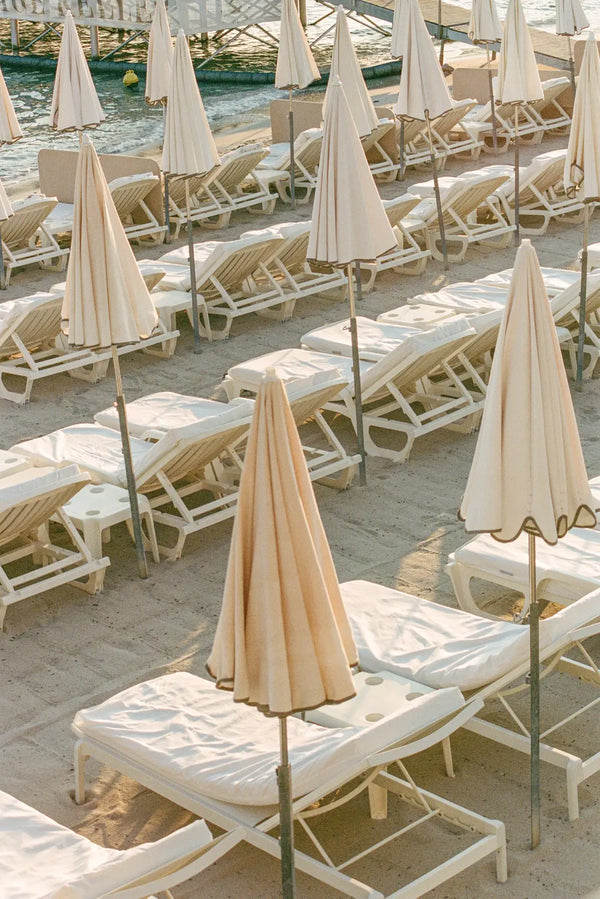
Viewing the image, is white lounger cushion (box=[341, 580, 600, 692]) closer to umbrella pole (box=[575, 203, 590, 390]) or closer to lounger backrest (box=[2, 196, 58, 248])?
umbrella pole (box=[575, 203, 590, 390])

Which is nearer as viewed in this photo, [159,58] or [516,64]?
[516,64]

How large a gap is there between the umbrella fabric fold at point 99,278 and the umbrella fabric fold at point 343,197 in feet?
3.83

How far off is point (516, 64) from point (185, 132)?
3.61 metres

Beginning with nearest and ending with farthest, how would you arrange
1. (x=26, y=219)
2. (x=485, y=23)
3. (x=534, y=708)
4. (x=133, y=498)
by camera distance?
(x=534, y=708), (x=133, y=498), (x=26, y=219), (x=485, y=23)

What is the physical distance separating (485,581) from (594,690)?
3.43 feet

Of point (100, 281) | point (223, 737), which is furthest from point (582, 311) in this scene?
point (223, 737)

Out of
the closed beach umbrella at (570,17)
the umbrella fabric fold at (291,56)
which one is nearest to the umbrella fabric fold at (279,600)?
the umbrella fabric fold at (291,56)

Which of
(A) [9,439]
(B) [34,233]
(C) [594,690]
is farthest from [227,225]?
(C) [594,690]

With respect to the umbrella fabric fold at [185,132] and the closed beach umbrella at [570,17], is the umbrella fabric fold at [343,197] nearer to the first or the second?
the umbrella fabric fold at [185,132]

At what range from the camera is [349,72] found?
10102 millimetres

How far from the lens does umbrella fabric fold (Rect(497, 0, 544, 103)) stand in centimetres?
1116

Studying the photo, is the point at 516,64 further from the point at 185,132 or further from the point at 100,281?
the point at 100,281

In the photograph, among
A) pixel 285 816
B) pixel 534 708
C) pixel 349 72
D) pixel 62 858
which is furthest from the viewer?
pixel 349 72

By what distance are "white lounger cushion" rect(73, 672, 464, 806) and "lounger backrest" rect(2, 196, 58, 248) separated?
6.83 meters
